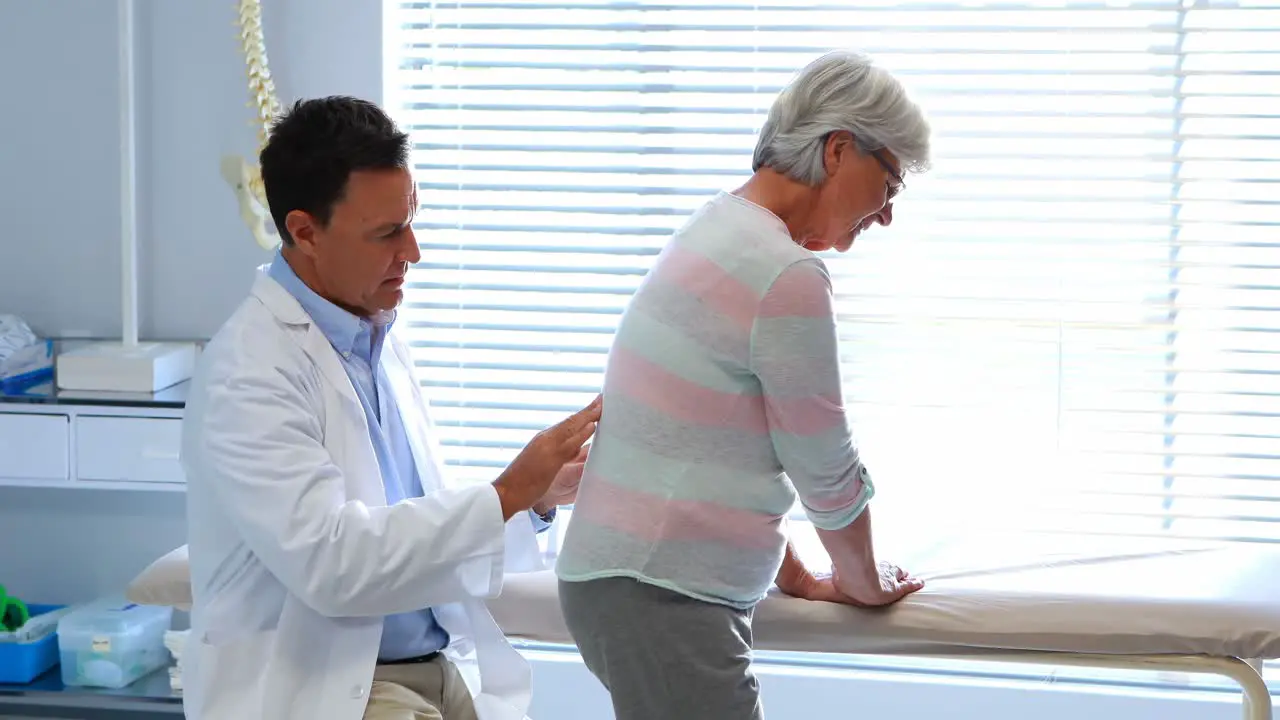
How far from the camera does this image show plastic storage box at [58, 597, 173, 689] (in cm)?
262

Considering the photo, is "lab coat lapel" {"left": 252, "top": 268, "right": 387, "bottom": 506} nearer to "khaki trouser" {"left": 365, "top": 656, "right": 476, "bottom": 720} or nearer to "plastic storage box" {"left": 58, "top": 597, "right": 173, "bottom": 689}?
"khaki trouser" {"left": 365, "top": 656, "right": 476, "bottom": 720}

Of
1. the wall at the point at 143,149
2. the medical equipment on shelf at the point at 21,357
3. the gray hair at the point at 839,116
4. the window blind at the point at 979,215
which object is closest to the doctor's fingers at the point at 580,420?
the gray hair at the point at 839,116

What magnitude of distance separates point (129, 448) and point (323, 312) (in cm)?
113

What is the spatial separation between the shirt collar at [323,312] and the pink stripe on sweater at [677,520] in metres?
0.38

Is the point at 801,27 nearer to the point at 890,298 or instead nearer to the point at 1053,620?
the point at 890,298

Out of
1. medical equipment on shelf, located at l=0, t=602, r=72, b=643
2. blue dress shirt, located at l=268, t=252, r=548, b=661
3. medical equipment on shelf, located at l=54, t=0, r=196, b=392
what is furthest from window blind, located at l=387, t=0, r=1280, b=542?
blue dress shirt, located at l=268, t=252, r=548, b=661

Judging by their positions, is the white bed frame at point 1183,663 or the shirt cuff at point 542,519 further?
the shirt cuff at point 542,519

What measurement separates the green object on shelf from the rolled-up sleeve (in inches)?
76.4

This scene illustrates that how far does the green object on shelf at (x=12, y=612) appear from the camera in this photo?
269 centimetres

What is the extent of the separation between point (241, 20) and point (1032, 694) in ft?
6.49

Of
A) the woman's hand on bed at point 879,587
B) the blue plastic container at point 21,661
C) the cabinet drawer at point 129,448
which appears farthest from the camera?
the blue plastic container at point 21,661

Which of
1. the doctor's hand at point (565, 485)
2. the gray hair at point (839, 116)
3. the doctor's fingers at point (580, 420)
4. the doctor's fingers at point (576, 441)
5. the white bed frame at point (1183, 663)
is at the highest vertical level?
the gray hair at point (839, 116)

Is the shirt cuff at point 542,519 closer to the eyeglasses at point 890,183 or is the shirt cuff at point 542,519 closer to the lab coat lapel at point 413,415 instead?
the lab coat lapel at point 413,415

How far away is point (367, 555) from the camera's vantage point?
56.5 inches
